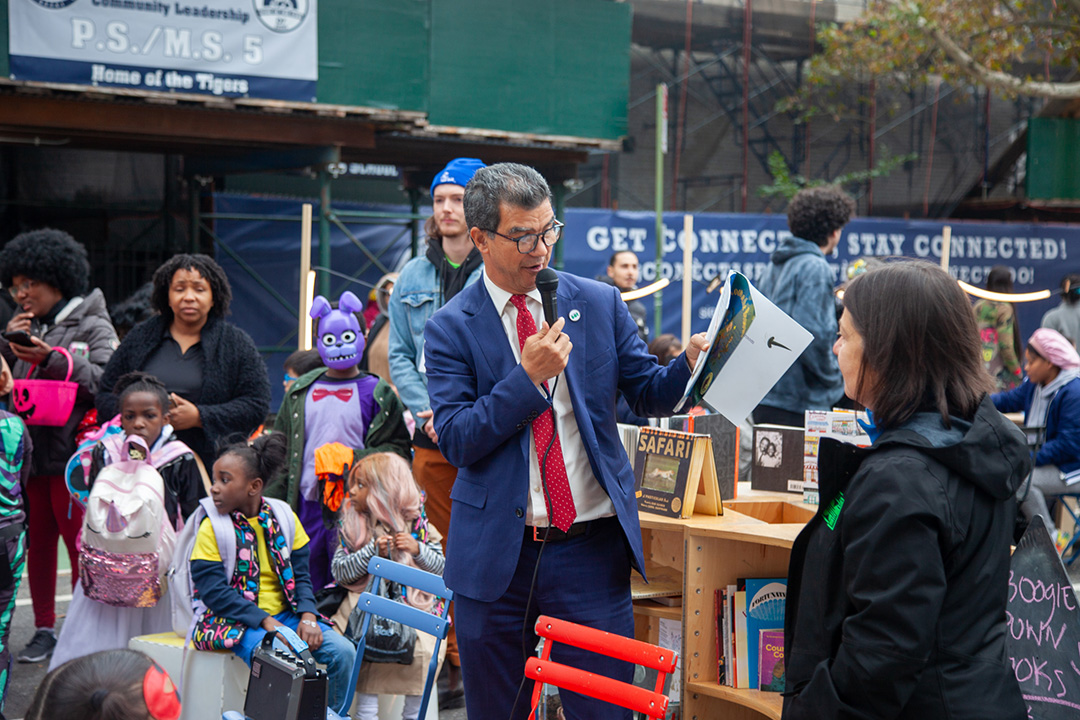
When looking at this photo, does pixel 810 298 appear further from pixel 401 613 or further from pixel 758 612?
pixel 401 613

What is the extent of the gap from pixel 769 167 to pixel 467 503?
710 inches

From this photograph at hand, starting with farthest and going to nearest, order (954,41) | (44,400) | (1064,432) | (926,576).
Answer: (954,41)
(1064,432)
(44,400)
(926,576)

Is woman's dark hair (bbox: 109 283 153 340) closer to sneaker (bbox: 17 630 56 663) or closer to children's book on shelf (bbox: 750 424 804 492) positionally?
sneaker (bbox: 17 630 56 663)

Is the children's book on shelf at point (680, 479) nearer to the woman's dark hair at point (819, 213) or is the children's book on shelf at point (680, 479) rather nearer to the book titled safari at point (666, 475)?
the book titled safari at point (666, 475)

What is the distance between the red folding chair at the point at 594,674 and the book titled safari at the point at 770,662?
91 cm

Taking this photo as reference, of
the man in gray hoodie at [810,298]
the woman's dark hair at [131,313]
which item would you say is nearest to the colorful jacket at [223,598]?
the man in gray hoodie at [810,298]

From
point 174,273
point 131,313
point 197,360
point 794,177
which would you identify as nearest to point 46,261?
point 174,273

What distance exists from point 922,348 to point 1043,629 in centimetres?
99

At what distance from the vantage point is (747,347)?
257 centimetres

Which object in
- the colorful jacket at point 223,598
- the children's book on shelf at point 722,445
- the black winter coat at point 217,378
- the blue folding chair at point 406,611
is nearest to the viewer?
Answer: the blue folding chair at point 406,611

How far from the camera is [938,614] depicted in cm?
190

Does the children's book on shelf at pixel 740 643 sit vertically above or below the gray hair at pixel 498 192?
below

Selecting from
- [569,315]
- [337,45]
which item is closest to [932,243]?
[337,45]

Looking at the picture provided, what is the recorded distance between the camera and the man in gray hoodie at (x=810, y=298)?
16.1ft
